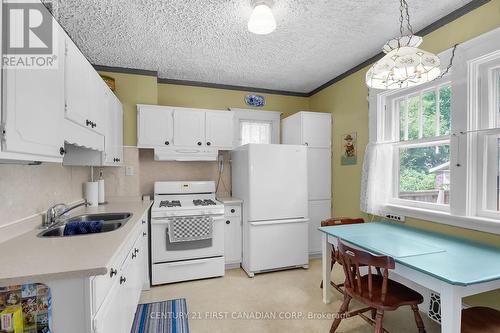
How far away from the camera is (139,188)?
Answer: 125 inches

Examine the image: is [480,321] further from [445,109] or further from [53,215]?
[53,215]

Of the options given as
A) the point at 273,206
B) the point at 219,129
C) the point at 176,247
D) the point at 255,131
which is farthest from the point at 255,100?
the point at 176,247

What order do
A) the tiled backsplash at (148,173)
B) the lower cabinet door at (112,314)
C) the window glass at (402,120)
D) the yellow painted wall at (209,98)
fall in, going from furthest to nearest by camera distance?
the yellow painted wall at (209,98), the tiled backsplash at (148,173), the window glass at (402,120), the lower cabinet door at (112,314)

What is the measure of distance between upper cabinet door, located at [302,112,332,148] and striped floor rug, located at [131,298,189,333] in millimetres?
2556

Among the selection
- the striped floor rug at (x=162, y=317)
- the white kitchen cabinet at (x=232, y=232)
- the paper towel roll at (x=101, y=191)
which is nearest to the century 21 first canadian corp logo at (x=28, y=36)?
the paper towel roll at (x=101, y=191)

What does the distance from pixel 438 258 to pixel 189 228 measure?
7.41 feet

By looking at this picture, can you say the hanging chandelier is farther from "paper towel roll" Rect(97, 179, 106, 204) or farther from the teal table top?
"paper towel roll" Rect(97, 179, 106, 204)

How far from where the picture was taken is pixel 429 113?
94.7 inches

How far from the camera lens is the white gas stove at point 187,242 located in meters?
2.79

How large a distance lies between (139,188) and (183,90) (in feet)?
5.00

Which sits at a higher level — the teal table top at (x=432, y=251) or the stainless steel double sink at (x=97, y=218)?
the stainless steel double sink at (x=97, y=218)

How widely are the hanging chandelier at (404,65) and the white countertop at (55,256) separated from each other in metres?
1.80

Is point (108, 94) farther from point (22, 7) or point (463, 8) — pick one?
point (463, 8)

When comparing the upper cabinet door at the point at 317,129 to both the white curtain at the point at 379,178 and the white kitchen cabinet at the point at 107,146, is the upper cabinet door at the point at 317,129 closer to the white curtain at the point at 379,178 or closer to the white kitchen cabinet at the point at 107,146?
the white curtain at the point at 379,178
